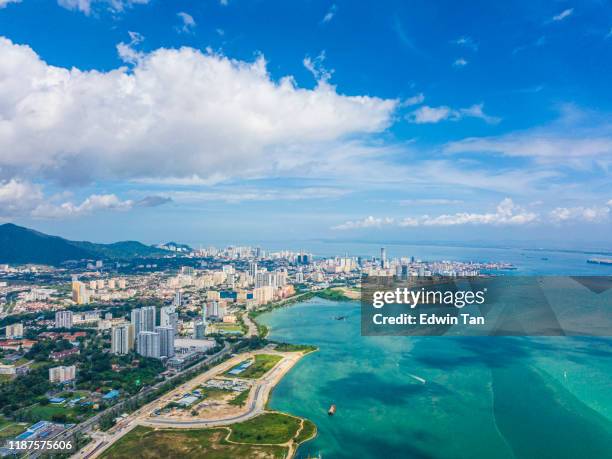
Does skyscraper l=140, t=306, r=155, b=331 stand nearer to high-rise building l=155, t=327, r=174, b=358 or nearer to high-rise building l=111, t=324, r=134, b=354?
high-rise building l=111, t=324, r=134, b=354

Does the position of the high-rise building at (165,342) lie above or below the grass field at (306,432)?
above

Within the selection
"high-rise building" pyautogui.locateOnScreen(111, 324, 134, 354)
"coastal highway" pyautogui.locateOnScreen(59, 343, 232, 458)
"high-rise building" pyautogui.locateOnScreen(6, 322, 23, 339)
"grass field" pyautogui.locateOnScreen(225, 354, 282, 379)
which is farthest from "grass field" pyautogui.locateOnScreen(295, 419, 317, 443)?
"high-rise building" pyautogui.locateOnScreen(6, 322, 23, 339)

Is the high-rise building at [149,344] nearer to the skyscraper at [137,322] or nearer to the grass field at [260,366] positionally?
the skyscraper at [137,322]

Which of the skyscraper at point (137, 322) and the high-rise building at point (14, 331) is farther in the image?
the high-rise building at point (14, 331)

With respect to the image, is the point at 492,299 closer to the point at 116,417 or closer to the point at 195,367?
the point at 195,367

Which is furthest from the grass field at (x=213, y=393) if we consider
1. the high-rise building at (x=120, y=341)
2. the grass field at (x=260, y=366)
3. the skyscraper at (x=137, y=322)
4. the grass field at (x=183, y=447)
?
the skyscraper at (x=137, y=322)

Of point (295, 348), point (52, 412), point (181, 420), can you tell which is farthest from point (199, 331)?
point (181, 420)

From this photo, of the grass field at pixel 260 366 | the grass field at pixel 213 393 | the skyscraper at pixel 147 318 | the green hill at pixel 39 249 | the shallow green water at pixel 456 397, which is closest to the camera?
the shallow green water at pixel 456 397

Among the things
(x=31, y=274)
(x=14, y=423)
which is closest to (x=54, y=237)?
(x=31, y=274)
